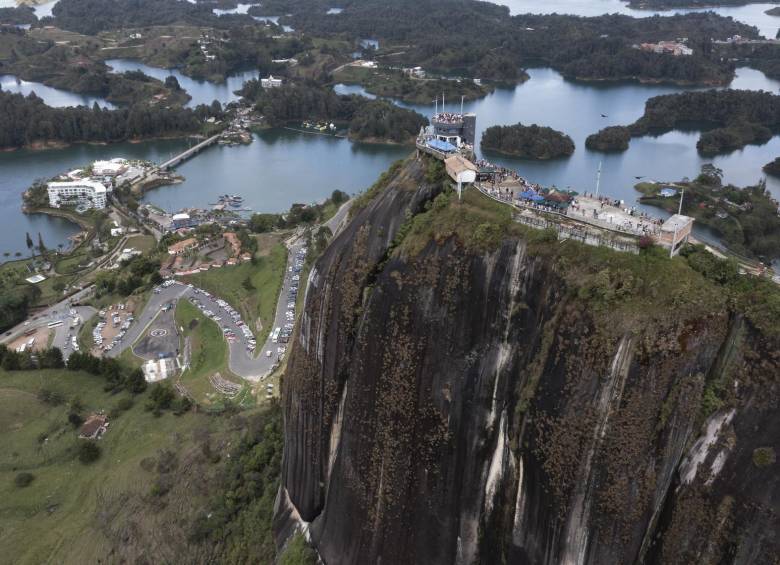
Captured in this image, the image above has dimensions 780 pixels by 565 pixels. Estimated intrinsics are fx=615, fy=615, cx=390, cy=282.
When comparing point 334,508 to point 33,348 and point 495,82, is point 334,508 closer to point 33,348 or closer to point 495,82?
point 33,348

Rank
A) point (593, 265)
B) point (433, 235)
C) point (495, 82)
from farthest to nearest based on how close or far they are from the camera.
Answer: point (495, 82)
point (433, 235)
point (593, 265)

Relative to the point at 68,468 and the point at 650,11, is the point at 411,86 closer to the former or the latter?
the point at 68,468

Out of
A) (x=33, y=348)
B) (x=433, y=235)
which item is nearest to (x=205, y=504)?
(x=433, y=235)

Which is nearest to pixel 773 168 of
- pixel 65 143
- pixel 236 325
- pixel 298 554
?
pixel 236 325

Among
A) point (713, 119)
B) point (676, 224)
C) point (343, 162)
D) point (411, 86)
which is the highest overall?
point (676, 224)

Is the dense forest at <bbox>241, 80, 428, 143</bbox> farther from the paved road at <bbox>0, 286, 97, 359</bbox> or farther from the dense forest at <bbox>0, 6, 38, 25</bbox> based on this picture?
the dense forest at <bbox>0, 6, 38, 25</bbox>

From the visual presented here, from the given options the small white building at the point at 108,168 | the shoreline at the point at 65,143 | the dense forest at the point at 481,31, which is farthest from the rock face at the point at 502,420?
the dense forest at the point at 481,31

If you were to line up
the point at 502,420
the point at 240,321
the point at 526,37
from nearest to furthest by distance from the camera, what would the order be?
the point at 502,420
the point at 240,321
the point at 526,37
